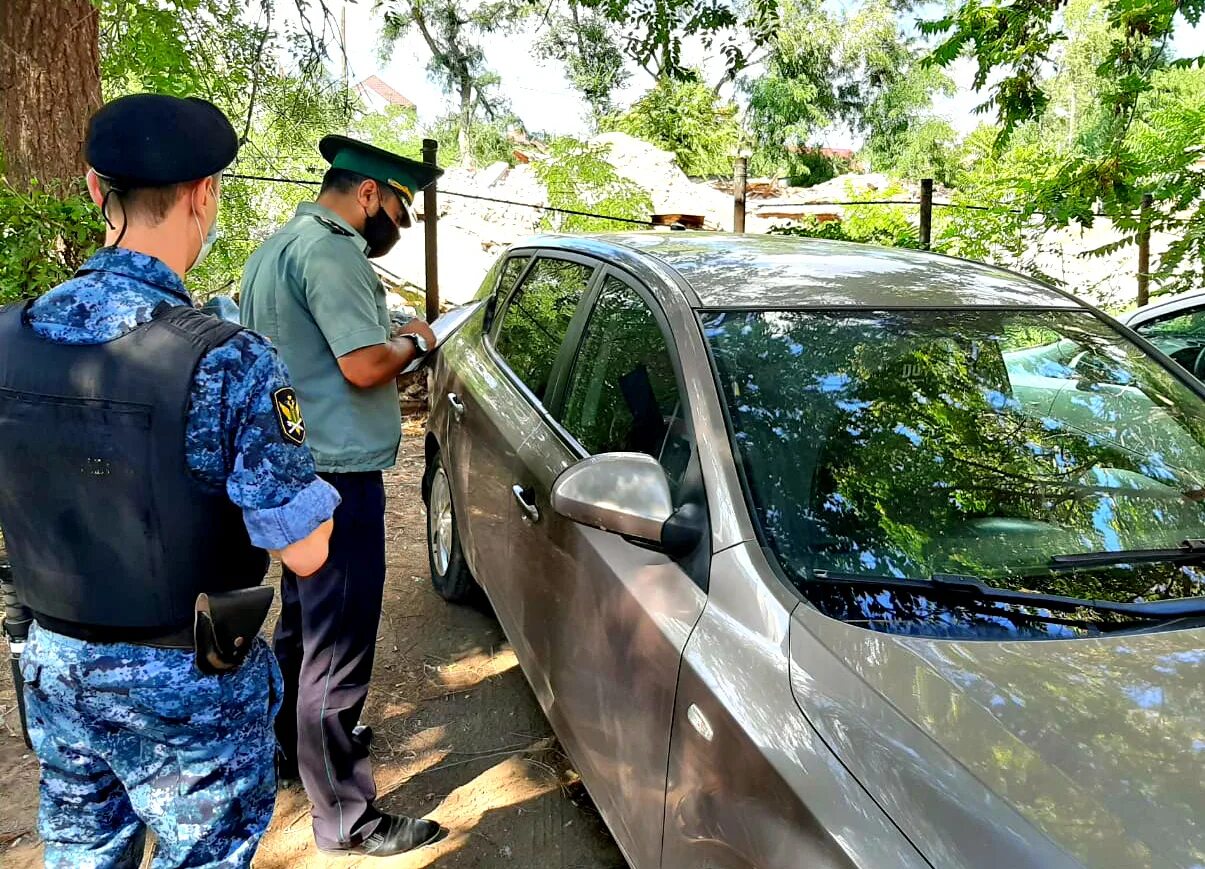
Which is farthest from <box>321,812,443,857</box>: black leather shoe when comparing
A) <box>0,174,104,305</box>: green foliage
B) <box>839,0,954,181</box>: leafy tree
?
<box>839,0,954,181</box>: leafy tree

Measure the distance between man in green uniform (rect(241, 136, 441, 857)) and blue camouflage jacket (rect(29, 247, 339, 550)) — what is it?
0.86 meters

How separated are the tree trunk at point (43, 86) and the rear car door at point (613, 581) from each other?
2904mm

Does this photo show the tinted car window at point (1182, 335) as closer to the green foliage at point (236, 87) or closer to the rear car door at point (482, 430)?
the rear car door at point (482, 430)

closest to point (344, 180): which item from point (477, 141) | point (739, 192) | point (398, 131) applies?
point (739, 192)

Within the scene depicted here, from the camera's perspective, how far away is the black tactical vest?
1400 mm

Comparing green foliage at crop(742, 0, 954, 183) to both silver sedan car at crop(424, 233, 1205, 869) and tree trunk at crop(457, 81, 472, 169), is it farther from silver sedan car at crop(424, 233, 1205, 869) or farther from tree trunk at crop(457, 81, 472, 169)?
silver sedan car at crop(424, 233, 1205, 869)

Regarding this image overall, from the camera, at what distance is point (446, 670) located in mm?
3639

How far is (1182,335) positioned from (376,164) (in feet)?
12.7

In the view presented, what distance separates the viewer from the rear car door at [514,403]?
→ 112 inches

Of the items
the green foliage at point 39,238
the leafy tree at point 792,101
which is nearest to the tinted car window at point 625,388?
the green foliage at point 39,238

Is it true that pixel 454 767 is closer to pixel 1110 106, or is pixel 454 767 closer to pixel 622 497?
pixel 622 497

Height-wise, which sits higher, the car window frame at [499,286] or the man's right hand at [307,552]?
the car window frame at [499,286]

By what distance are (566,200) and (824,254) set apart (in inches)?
255

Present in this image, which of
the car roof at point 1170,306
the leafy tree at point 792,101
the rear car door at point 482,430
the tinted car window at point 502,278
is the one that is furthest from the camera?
the leafy tree at point 792,101
